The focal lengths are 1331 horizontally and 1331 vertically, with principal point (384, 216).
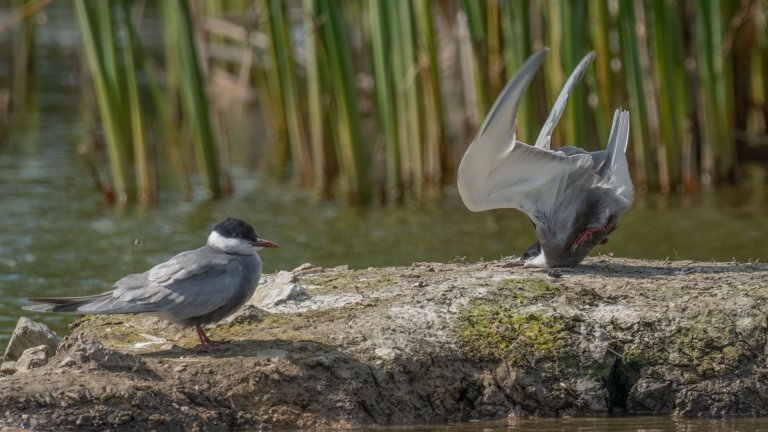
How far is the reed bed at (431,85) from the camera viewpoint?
38.5ft

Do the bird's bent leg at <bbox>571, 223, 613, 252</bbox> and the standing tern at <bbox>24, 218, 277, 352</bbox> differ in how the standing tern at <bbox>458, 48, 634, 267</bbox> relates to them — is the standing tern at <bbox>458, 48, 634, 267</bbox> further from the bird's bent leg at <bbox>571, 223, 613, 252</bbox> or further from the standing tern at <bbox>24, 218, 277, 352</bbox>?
the standing tern at <bbox>24, 218, 277, 352</bbox>

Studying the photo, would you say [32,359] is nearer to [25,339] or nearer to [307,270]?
[25,339]

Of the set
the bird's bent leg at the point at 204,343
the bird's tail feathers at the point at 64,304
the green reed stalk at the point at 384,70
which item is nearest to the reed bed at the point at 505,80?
the green reed stalk at the point at 384,70

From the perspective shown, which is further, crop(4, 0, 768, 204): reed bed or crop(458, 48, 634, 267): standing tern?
crop(4, 0, 768, 204): reed bed

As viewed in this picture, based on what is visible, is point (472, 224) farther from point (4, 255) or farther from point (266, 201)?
point (4, 255)

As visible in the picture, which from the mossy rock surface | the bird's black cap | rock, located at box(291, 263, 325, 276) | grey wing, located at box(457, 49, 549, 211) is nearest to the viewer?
the mossy rock surface

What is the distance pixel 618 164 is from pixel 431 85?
5238 millimetres

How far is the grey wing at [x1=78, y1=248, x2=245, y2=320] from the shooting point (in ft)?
20.2

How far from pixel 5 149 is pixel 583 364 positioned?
12.1 m

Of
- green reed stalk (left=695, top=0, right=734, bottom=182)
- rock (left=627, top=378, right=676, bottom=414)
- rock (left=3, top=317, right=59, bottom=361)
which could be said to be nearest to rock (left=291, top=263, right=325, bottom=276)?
rock (left=3, top=317, right=59, bottom=361)

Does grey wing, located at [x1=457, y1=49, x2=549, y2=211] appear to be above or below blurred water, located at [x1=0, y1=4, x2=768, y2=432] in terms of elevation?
above

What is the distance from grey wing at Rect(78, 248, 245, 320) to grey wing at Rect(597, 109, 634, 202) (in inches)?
84.8

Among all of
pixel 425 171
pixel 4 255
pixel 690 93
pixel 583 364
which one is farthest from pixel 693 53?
pixel 583 364

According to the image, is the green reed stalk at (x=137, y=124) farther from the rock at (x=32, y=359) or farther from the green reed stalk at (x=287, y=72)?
the rock at (x=32, y=359)
